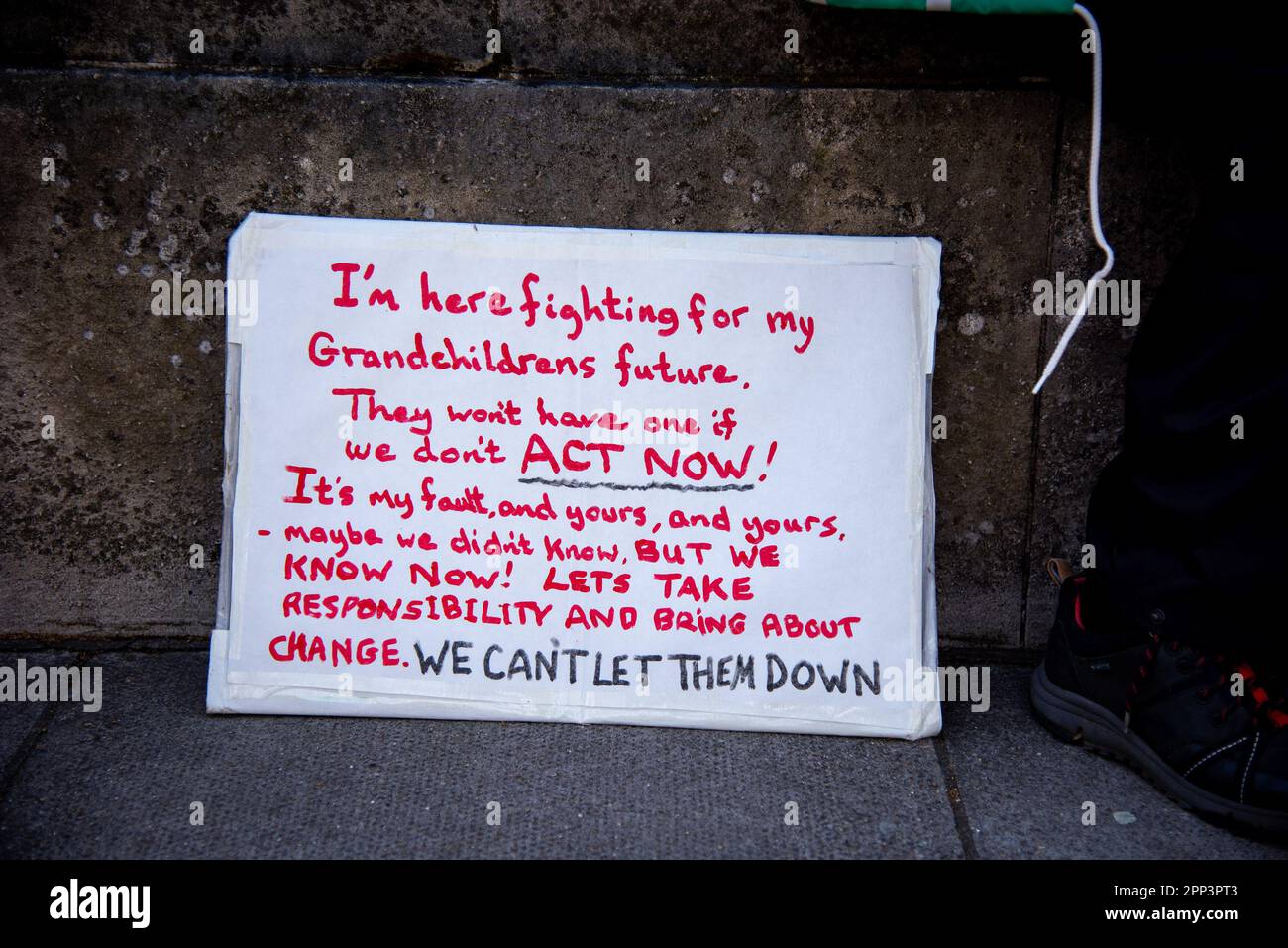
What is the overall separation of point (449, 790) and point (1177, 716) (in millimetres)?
1305

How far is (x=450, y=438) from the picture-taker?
6.50 ft

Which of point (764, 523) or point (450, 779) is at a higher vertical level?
point (764, 523)

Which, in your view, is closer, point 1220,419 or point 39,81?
point 1220,419

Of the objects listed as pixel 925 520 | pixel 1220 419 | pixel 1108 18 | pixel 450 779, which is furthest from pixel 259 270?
pixel 1220 419

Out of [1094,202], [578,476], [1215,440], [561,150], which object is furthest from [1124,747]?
[561,150]

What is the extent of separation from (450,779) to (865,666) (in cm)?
83

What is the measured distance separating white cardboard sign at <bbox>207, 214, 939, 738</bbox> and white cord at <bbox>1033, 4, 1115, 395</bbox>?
0.27 m

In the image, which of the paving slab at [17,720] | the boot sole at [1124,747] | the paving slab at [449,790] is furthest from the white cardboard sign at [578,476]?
the paving slab at [17,720]

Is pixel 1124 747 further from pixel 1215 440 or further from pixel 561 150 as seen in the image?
pixel 561 150

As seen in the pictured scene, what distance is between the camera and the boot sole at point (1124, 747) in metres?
1.68

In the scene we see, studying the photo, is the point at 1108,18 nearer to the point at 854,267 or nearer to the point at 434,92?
the point at 854,267

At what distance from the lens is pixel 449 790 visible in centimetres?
177

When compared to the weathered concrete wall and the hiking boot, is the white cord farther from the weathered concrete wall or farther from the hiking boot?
the hiking boot

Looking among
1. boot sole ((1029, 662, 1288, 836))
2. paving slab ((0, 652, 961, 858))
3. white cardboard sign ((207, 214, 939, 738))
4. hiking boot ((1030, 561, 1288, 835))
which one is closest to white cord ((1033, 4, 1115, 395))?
white cardboard sign ((207, 214, 939, 738))
